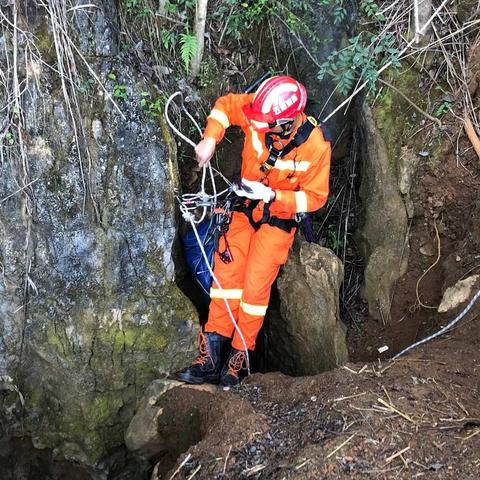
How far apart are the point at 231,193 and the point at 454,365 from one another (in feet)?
6.85

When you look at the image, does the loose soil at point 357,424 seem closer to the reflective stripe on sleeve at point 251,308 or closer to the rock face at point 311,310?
the reflective stripe on sleeve at point 251,308

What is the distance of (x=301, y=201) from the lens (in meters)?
4.06

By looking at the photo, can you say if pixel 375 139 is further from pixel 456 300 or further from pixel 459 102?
pixel 456 300

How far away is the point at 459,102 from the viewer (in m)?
4.49

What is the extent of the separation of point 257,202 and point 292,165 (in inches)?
17.6

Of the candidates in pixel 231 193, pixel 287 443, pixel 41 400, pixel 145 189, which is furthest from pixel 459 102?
pixel 41 400

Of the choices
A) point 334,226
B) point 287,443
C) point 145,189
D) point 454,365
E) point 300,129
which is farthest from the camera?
point 334,226

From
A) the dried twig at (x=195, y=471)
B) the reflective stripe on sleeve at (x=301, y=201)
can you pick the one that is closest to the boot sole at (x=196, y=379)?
the dried twig at (x=195, y=471)

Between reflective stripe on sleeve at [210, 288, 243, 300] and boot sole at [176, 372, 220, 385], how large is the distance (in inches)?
27.1

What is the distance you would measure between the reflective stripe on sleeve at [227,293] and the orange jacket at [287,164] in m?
0.70

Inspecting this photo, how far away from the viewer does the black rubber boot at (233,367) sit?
4375 mm

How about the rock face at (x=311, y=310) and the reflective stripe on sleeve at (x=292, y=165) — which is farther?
the rock face at (x=311, y=310)

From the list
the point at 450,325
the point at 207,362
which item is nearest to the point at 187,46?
the point at 207,362

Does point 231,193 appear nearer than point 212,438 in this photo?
No
